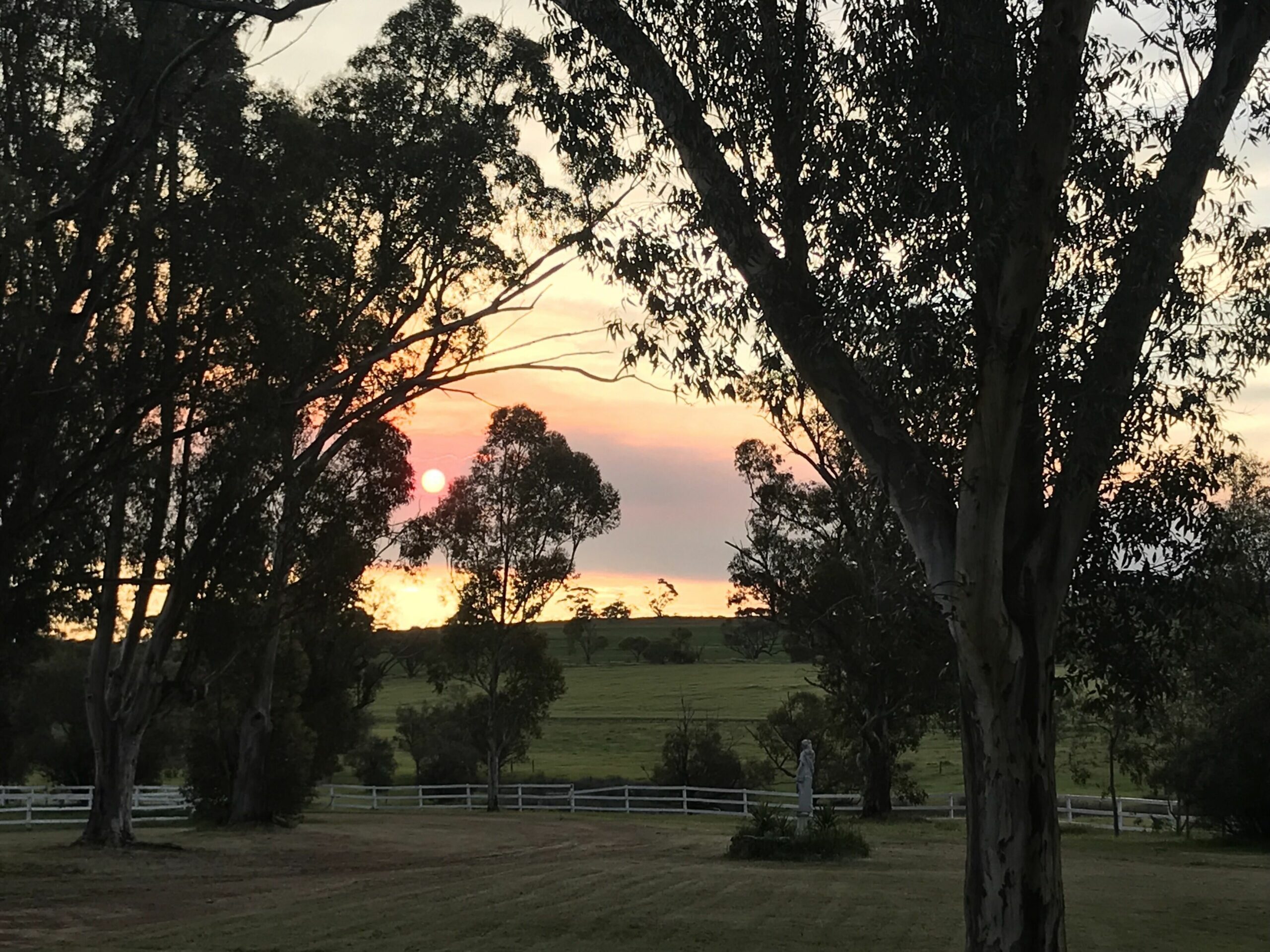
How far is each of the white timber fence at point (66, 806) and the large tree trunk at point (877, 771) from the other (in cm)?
1622

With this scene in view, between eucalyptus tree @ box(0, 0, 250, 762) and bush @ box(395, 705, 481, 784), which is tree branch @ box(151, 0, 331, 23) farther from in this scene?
bush @ box(395, 705, 481, 784)

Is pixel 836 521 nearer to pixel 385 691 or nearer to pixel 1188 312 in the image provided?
pixel 1188 312

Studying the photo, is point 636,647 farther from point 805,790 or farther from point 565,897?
point 565,897

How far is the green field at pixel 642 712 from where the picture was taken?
57531 mm

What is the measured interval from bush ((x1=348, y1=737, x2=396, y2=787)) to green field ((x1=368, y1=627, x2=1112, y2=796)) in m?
3.60

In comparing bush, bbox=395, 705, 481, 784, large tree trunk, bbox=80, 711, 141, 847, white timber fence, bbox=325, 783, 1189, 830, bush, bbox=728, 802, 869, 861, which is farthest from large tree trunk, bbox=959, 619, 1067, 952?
bush, bbox=395, 705, 481, 784

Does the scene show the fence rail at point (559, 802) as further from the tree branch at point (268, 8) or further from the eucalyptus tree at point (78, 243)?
the tree branch at point (268, 8)

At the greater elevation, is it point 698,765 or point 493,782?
point 698,765

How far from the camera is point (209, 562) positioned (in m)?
22.5

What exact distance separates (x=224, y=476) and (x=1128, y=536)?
15.1 meters

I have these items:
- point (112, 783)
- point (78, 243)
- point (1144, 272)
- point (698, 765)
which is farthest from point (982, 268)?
point (698, 765)

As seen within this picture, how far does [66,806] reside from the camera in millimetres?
33906

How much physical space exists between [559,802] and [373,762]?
1245 cm

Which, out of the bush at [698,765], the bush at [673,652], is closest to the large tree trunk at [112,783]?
the bush at [698,765]
